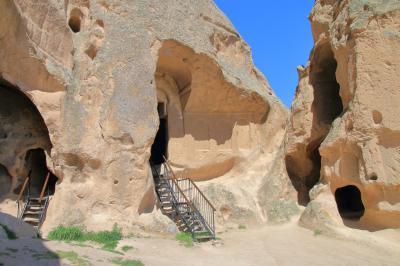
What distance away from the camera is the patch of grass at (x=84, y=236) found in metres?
8.24

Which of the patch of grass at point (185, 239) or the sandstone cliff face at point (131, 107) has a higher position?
the sandstone cliff face at point (131, 107)

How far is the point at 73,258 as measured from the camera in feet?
19.7

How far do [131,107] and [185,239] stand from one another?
3.54 m

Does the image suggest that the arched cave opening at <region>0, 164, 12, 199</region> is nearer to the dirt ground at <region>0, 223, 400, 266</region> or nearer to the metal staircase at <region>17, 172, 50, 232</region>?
the metal staircase at <region>17, 172, 50, 232</region>

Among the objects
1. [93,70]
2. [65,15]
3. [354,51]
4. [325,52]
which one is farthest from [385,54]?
[65,15]

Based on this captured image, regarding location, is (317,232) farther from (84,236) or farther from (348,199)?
(84,236)

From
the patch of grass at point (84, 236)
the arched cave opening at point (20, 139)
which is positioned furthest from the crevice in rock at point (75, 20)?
the patch of grass at point (84, 236)

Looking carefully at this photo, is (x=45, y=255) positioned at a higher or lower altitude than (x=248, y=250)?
higher

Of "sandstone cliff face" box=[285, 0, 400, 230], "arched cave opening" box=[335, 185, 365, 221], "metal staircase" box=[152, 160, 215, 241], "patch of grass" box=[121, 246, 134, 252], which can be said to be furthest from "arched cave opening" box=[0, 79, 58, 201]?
"arched cave opening" box=[335, 185, 365, 221]

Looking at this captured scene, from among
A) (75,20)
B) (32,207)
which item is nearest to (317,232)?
(32,207)

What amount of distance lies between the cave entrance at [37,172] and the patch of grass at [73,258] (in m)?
5.29

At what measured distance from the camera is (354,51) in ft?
34.3

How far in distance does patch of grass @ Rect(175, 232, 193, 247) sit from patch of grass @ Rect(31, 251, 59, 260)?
3665 mm

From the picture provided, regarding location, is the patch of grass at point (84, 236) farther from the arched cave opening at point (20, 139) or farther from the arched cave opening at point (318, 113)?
the arched cave opening at point (318, 113)
